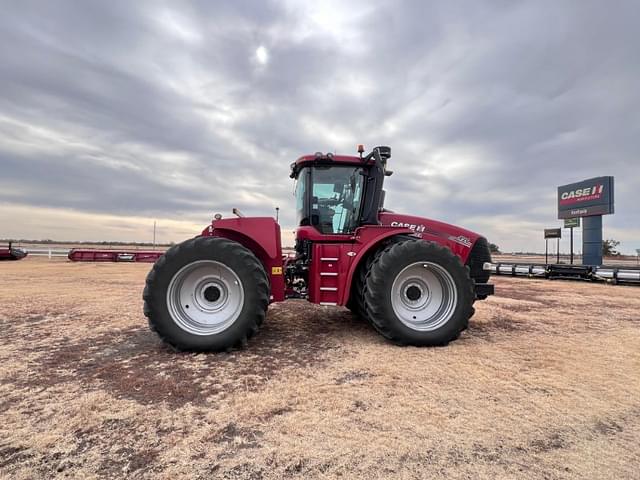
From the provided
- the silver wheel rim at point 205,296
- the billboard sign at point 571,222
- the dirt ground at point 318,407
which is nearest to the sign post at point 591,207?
the billboard sign at point 571,222

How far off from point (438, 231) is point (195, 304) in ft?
11.5

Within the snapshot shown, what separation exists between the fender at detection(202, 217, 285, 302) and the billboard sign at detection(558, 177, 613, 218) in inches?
1045

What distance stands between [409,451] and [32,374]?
3.27m

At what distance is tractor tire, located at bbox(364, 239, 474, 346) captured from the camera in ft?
13.9

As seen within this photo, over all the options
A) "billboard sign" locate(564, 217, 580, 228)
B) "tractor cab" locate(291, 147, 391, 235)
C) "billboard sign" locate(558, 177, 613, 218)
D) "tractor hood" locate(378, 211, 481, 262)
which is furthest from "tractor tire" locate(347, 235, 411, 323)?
"billboard sign" locate(564, 217, 580, 228)

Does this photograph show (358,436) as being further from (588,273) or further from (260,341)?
(588,273)

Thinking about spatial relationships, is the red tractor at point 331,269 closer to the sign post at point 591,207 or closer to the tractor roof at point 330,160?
the tractor roof at point 330,160

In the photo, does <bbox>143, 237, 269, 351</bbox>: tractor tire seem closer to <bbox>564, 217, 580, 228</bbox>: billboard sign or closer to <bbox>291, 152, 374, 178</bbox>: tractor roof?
<bbox>291, 152, 374, 178</bbox>: tractor roof

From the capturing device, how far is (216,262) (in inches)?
159

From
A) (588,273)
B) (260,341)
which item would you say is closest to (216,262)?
(260,341)

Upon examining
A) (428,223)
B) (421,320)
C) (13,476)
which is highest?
(428,223)

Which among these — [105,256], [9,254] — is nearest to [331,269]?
[105,256]

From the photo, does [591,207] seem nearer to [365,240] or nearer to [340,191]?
[340,191]

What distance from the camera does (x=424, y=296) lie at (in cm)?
468
